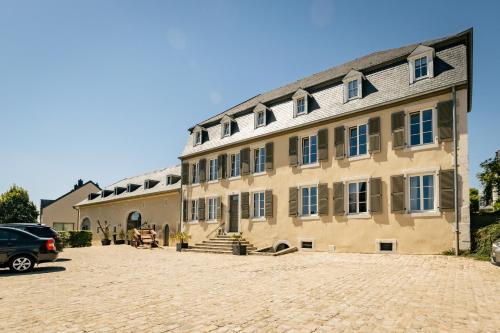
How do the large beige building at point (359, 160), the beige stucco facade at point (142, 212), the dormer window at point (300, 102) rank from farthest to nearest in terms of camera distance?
1. the beige stucco facade at point (142, 212)
2. the dormer window at point (300, 102)
3. the large beige building at point (359, 160)

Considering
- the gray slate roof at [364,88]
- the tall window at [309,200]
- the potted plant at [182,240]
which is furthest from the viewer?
the potted plant at [182,240]

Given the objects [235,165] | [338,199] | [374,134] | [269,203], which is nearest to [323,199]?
[338,199]

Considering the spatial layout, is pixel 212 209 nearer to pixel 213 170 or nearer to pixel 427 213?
pixel 213 170

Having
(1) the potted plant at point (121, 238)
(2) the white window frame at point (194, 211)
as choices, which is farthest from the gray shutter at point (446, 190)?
(1) the potted plant at point (121, 238)

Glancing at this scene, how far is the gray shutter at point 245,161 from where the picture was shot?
21.1m

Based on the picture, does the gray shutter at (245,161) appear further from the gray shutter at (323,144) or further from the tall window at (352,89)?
the tall window at (352,89)

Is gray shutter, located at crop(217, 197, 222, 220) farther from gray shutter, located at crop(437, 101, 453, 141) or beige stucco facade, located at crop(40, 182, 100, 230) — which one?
beige stucco facade, located at crop(40, 182, 100, 230)

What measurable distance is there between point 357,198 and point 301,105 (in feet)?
19.7

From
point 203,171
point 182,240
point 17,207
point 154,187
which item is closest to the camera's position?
point 182,240

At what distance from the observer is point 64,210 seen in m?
45.8

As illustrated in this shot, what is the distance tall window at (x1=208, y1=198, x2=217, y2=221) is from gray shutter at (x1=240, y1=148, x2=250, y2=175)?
123 inches

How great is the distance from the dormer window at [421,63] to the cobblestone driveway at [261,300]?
792cm

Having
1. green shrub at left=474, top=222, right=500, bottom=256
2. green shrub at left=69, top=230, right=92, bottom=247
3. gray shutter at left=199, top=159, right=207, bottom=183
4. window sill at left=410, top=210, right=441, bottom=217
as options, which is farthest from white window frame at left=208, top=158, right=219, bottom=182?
green shrub at left=474, top=222, right=500, bottom=256

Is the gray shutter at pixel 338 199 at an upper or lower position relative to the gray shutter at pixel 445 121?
lower
